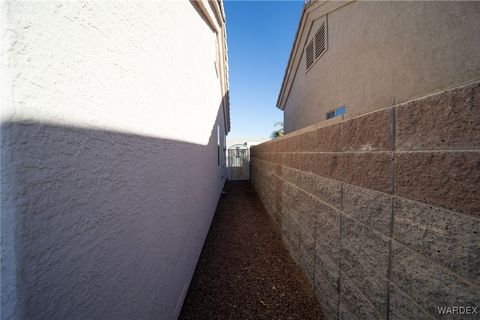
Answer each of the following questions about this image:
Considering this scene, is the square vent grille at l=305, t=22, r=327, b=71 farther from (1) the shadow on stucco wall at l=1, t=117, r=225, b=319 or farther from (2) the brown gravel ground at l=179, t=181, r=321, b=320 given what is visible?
(1) the shadow on stucco wall at l=1, t=117, r=225, b=319

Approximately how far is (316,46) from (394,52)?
12.5 ft

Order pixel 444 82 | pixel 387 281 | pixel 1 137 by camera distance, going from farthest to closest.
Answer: pixel 444 82 < pixel 387 281 < pixel 1 137

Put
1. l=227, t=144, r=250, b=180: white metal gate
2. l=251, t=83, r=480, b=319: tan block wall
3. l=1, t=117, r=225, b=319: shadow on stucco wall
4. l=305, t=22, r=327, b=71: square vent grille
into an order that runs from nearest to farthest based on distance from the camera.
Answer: l=1, t=117, r=225, b=319: shadow on stucco wall, l=251, t=83, r=480, b=319: tan block wall, l=305, t=22, r=327, b=71: square vent grille, l=227, t=144, r=250, b=180: white metal gate

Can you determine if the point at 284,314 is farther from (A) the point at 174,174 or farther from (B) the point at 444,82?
(B) the point at 444,82

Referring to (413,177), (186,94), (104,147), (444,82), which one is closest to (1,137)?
(104,147)

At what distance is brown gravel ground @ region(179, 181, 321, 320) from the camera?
2.24 m

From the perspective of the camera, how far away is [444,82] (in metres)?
2.50

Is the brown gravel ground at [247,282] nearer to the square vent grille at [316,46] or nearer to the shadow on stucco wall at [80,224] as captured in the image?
the shadow on stucco wall at [80,224]

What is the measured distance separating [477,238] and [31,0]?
2087 millimetres

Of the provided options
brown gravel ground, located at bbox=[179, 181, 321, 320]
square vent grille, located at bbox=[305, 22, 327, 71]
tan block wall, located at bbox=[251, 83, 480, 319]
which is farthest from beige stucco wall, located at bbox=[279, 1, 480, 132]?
brown gravel ground, located at bbox=[179, 181, 321, 320]

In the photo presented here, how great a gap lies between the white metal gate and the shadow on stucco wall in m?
12.2

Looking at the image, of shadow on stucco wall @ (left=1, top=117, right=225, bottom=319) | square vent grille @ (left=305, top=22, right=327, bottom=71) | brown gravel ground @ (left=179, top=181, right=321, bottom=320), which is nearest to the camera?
shadow on stucco wall @ (left=1, top=117, right=225, bottom=319)

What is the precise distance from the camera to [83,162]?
87 centimetres

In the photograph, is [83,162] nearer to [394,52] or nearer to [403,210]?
[403,210]
